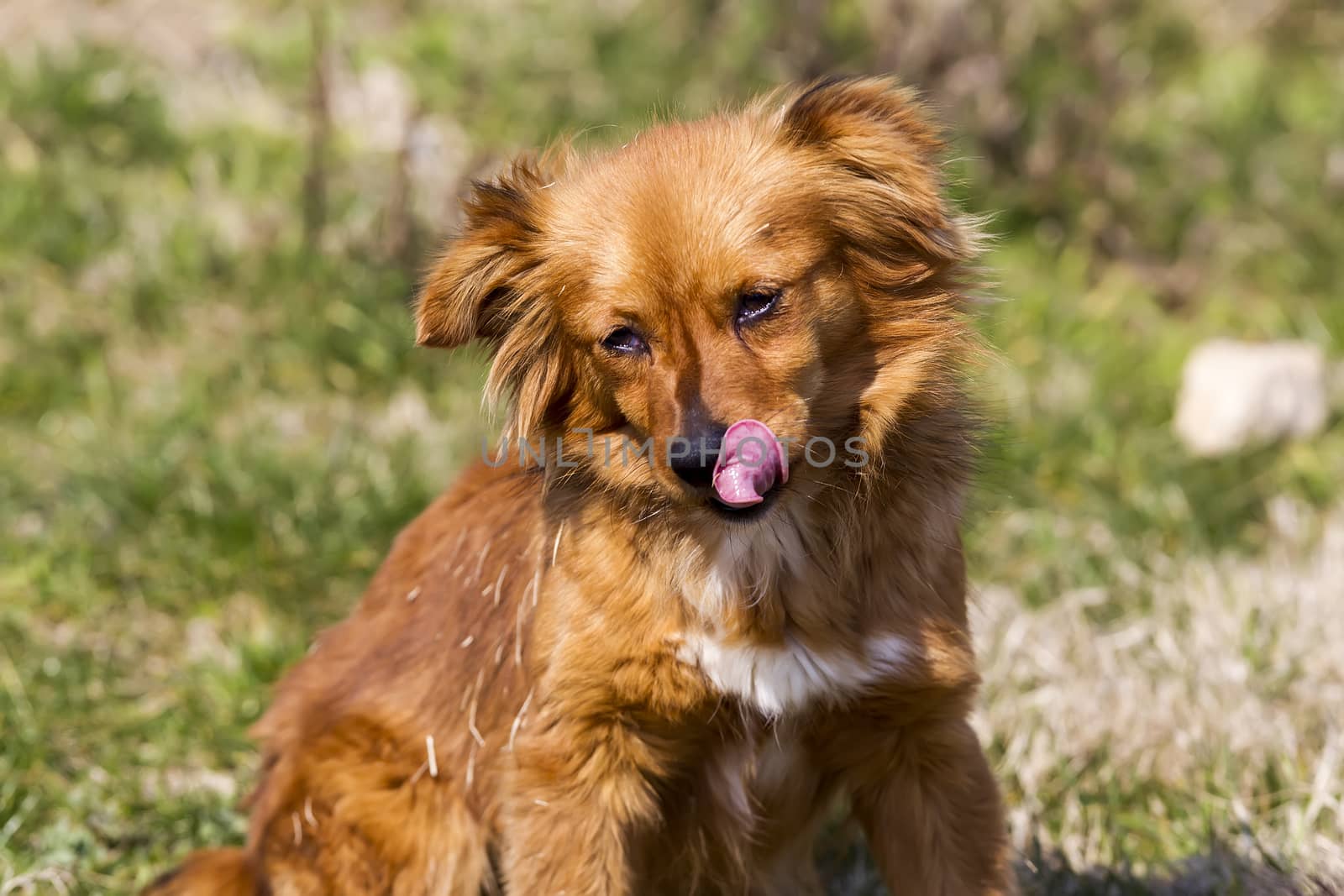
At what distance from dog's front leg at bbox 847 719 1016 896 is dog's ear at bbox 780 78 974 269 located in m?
0.92

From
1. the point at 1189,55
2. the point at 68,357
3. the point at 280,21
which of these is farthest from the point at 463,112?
the point at 1189,55

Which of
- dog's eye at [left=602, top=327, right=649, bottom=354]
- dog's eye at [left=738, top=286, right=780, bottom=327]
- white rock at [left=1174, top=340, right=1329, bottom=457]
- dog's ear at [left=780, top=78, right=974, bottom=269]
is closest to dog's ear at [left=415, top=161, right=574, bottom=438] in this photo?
dog's eye at [left=602, top=327, right=649, bottom=354]

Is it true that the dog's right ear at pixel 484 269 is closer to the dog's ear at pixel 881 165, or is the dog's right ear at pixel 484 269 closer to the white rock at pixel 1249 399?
the dog's ear at pixel 881 165

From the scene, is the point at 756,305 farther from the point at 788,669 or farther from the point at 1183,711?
the point at 1183,711

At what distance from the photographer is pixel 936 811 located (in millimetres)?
2844

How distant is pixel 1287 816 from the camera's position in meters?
3.45

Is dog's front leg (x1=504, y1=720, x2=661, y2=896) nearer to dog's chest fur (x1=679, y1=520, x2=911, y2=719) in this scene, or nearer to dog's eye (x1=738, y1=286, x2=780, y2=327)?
dog's chest fur (x1=679, y1=520, x2=911, y2=719)

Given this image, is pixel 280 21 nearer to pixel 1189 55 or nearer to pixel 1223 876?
pixel 1189 55

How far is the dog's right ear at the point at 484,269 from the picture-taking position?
285 centimetres

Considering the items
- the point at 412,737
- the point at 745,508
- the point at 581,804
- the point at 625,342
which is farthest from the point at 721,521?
the point at 412,737

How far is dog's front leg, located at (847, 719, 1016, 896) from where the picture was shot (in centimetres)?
283

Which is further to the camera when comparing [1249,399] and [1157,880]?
[1249,399]

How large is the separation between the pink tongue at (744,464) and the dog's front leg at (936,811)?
0.61 m

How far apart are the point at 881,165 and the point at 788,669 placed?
3.19ft
